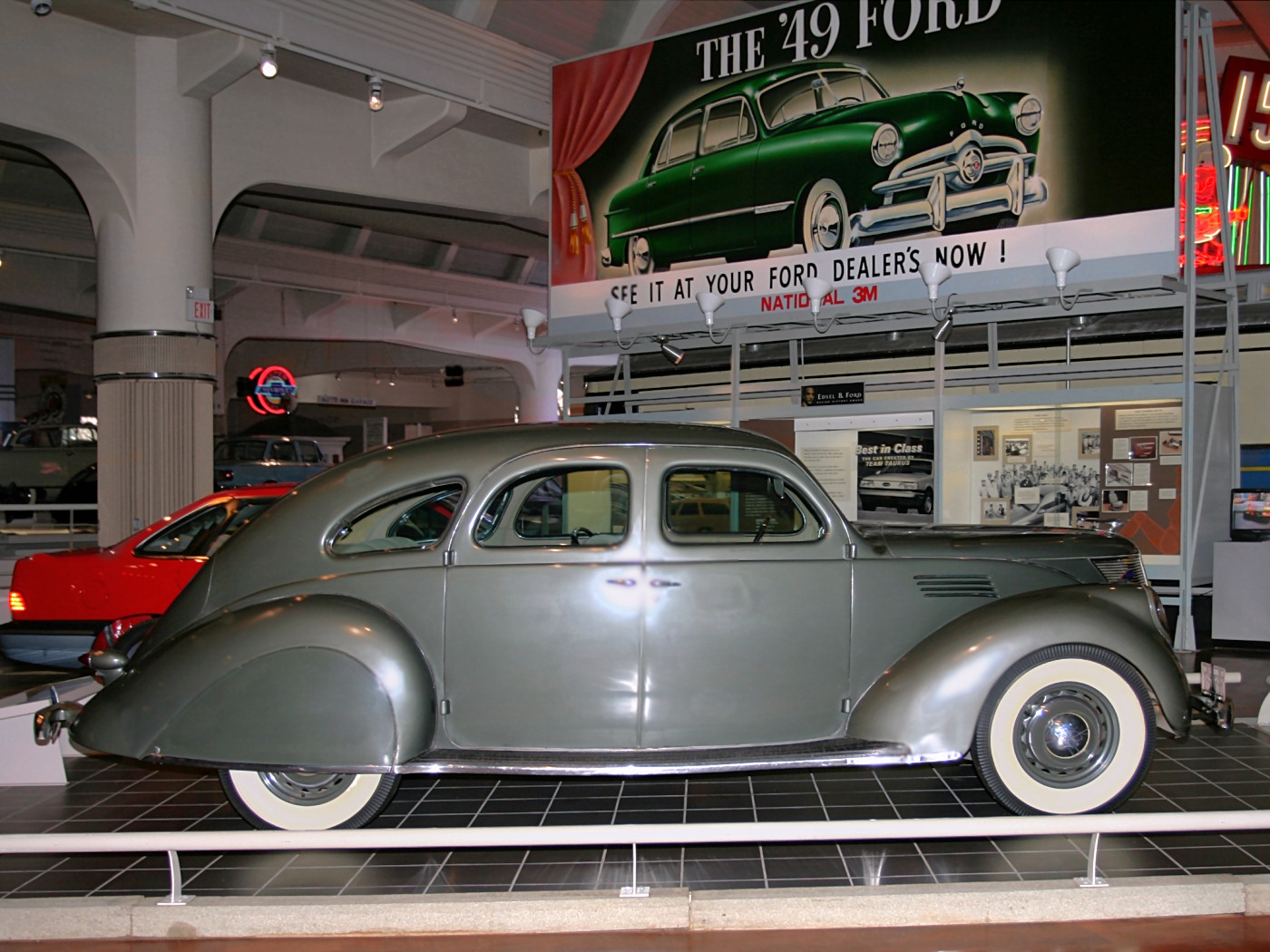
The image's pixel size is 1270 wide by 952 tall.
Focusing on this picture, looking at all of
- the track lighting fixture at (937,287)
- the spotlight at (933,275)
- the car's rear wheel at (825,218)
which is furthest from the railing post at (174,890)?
the car's rear wheel at (825,218)

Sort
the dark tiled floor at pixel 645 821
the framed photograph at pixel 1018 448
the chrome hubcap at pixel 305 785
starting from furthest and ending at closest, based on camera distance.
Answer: the framed photograph at pixel 1018 448 < the chrome hubcap at pixel 305 785 < the dark tiled floor at pixel 645 821

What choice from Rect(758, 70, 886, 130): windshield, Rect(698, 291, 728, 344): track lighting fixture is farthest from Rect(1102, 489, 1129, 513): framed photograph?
Rect(758, 70, 886, 130): windshield

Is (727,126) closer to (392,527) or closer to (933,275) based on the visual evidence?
(933,275)

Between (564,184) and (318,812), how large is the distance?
28.4ft

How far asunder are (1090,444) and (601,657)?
668cm

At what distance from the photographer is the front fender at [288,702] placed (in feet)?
13.4

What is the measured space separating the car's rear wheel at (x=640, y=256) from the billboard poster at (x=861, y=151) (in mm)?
22

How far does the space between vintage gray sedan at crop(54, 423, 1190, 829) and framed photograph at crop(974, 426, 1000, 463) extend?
207 inches

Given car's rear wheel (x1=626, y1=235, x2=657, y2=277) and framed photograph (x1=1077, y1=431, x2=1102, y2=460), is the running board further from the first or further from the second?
car's rear wheel (x1=626, y1=235, x2=657, y2=277)

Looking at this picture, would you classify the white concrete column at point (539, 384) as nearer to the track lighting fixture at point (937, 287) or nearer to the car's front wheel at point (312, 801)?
the track lighting fixture at point (937, 287)

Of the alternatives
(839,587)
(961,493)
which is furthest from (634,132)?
(839,587)

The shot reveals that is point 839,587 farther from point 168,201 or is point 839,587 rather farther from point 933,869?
point 168,201

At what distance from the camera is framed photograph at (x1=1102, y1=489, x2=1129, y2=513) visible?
30.0 feet

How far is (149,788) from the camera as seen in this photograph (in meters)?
5.20
